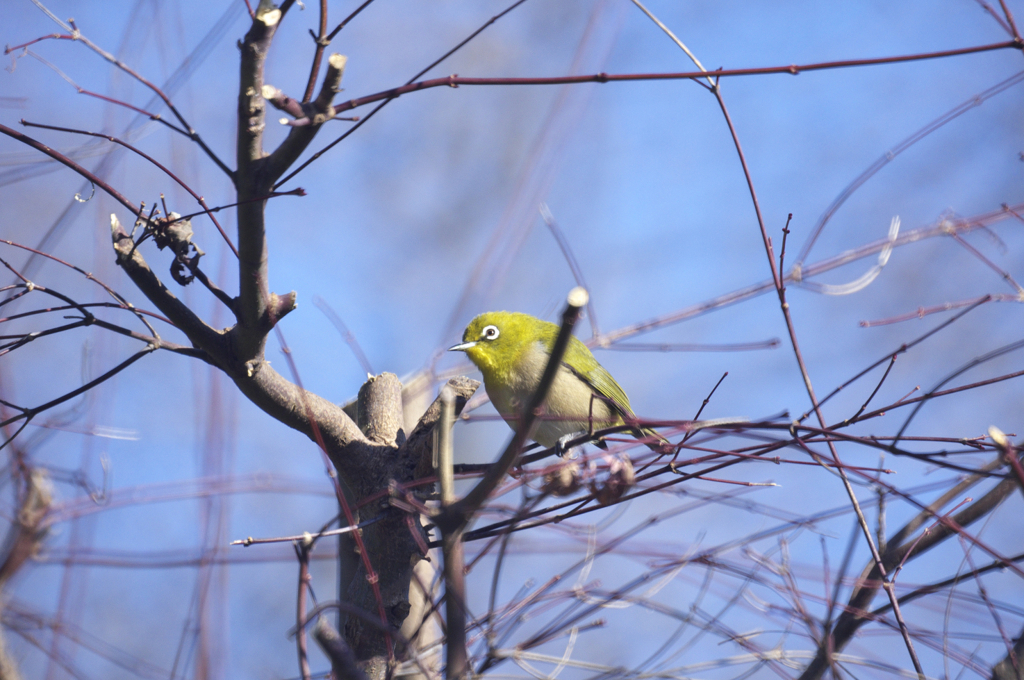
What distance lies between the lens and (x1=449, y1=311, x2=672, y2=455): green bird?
372 centimetres

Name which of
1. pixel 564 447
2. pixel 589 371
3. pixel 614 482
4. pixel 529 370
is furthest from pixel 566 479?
pixel 589 371

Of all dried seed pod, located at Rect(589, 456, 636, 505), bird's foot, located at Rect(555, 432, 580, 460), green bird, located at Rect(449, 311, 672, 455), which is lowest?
dried seed pod, located at Rect(589, 456, 636, 505)

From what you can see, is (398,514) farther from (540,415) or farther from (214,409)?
(540,415)

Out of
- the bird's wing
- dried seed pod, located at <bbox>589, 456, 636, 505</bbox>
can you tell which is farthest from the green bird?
dried seed pod, located at <bbox>589, 456, 636, 505</bbox>

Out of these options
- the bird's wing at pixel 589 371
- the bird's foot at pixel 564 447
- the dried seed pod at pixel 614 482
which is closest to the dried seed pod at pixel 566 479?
the dried seed pod at pixel 614 482

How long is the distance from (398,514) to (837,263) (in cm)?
240

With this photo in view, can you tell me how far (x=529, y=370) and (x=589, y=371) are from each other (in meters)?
0.46

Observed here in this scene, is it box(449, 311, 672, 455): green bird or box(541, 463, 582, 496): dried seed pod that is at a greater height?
box(449, 311, 672, 455): green bird

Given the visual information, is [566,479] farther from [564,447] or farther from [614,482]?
[564,447]

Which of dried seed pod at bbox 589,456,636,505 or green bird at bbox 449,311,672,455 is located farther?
green bird at bbox 449,311,672,455

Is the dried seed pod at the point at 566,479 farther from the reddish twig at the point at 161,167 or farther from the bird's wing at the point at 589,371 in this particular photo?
the bird's wing at the point at 589,371

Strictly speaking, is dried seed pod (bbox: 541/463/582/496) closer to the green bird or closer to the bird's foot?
the bird's foot

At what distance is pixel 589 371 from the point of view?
411cm

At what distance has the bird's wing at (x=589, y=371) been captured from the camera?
12.8ft
